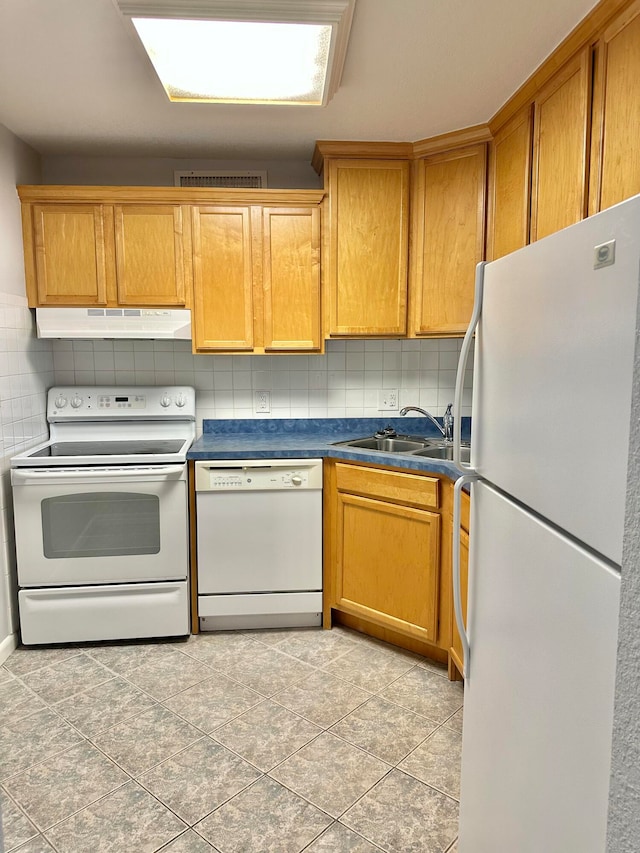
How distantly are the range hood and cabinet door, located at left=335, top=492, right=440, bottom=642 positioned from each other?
1189mm

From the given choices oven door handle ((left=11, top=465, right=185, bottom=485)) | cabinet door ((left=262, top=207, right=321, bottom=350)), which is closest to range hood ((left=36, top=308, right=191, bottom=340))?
cabinet door ((left=262, top=207, right=321, bottom=350))

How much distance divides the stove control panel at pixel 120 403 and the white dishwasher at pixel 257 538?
0.55 meters

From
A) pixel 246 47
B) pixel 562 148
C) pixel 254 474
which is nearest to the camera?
pixel 246 47

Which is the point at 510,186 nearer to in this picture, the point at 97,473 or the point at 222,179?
the point at 222,179

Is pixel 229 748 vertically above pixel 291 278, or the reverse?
pixel 291 278

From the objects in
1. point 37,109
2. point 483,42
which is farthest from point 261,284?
point 483,42

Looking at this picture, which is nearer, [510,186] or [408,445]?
[510,186]

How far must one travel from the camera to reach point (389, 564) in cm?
267

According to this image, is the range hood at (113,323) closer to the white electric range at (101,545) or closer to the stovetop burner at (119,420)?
the stovetop burner at (119,420)

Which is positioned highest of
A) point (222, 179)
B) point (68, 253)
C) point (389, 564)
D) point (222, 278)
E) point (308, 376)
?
point (222, 179)

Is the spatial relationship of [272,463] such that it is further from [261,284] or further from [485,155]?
[485,155]

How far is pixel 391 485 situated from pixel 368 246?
121 centimetres

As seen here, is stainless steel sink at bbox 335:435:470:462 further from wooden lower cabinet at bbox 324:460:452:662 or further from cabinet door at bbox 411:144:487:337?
cabinet door at bbox 411:144:487:337

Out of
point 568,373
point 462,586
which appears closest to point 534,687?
point 568,373
